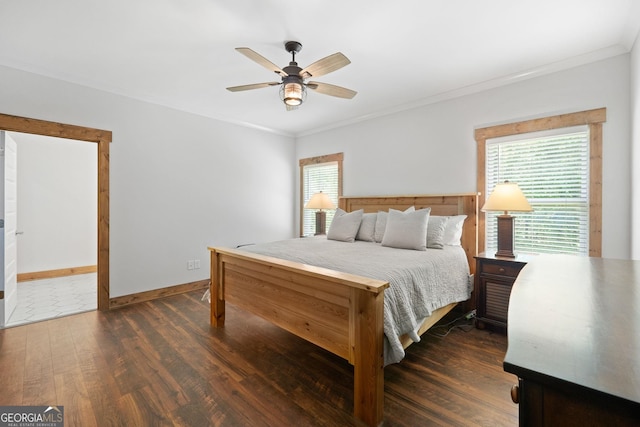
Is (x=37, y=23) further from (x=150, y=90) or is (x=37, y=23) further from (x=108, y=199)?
(x=108, y=199)

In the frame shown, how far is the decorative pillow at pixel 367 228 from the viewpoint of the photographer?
138 inches

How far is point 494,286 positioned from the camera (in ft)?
8.74

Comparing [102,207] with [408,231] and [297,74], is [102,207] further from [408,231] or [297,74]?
[408,231]

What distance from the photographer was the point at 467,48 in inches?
98.7

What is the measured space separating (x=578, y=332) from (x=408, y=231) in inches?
87.2

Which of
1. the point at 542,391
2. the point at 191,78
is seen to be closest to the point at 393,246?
the point at 542,391

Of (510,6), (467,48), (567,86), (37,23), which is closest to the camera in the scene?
(510,6)

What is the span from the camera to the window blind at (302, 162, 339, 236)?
16.3ft

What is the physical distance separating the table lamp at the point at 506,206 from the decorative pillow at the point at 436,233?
453mm

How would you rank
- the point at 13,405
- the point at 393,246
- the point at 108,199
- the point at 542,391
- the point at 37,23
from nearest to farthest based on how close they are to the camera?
the point at 542,391 → the point at 13,405 → the point at 37,23 → the point at 393,246 → the point at 108,199

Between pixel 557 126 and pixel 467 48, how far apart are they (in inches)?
48.2

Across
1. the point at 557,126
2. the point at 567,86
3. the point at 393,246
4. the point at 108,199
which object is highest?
the point at 567,86

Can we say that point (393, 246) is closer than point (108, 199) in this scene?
Yes

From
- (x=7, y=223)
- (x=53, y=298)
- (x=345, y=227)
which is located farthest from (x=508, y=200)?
(x=53, y=298)
